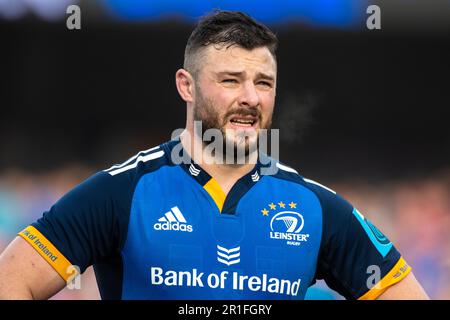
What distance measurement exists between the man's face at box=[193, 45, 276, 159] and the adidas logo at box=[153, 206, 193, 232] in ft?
1.47

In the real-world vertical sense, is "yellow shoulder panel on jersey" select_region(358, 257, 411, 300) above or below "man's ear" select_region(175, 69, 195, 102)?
below

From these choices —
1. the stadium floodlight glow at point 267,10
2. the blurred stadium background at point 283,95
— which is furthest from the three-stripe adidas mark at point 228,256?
the stadium floodlight glow at point 267,10

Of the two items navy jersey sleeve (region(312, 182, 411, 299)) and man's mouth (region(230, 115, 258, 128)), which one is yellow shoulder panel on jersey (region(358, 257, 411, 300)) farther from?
man's mouth (region(230, 115, 258, 128))

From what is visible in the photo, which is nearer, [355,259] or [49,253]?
[49,253]

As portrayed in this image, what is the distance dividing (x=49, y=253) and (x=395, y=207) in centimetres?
652

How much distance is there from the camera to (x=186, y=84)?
395 cm

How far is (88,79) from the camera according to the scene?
29.4ft

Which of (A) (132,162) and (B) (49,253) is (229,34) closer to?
(A) (132,162)

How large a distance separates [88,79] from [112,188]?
558 centimetres

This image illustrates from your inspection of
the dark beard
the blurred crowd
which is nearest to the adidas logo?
the dark beard

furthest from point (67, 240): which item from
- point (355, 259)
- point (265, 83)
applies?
point (355, 259)

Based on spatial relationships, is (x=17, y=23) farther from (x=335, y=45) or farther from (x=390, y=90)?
(x=390, y=90)

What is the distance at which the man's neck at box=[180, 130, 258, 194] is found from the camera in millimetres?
3840
